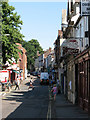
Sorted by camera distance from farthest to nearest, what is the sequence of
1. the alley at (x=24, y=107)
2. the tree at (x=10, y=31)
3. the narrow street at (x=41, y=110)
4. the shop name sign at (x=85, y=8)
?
the tree at (x=10, y=31) < the alley at (x=24, y=107) < the narrow street at (x=41, y=110) < the shop name sign at (x=85, y=8)

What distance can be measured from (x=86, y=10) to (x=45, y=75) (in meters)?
56.9

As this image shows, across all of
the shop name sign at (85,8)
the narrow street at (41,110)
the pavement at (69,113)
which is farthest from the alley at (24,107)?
the shop name sign at (85,8)

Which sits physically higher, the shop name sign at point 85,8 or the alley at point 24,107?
the shop name sign at point 85,8

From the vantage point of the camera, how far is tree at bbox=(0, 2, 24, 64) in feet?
147

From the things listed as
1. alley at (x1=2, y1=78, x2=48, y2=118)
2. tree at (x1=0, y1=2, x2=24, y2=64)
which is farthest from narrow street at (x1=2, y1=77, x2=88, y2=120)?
tree at (x1=0, y1=2, x2=24, y2=64)

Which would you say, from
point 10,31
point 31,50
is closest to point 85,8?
point 10,31

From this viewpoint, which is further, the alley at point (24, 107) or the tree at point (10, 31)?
the tree at point (10, 31)

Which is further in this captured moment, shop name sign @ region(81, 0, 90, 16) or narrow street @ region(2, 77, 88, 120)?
narrow street @ region(2, 77, 88, 120)

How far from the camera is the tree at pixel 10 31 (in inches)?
1762

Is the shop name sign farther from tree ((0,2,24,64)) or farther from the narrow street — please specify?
tree ((0,2,24,64))

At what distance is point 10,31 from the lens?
45375mm

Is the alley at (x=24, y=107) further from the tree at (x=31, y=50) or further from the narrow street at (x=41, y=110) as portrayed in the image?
the tree at (x=31, y=50)

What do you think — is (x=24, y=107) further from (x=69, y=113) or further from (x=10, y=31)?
(x=10, y=31)

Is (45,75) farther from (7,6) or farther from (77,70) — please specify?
(77,70)
